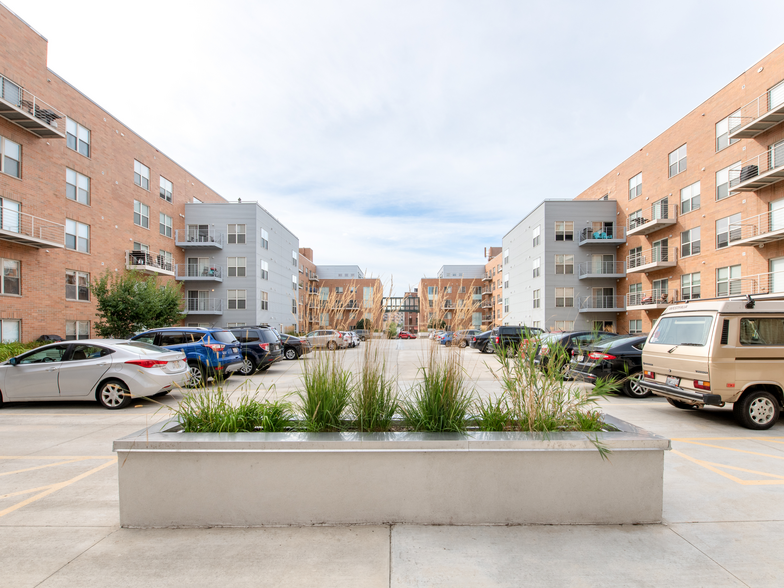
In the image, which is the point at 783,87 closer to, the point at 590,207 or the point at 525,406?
the point at 590,207

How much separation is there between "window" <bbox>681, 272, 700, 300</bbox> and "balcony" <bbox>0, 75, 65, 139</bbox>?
36.4m

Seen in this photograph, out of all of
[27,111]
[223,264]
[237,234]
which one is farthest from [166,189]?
[27,111]

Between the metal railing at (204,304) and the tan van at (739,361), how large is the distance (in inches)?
1335

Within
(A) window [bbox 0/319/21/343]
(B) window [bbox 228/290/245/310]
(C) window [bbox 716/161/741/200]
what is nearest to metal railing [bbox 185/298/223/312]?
(B) window [bbox 228/290/245/310]

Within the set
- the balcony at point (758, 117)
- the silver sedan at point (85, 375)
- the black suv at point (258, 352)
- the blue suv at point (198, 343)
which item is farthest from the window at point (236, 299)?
the balcony at point (758, 117)

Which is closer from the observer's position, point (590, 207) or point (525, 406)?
point (525, 406)

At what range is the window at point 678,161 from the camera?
28.1 m

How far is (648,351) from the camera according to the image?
844cm

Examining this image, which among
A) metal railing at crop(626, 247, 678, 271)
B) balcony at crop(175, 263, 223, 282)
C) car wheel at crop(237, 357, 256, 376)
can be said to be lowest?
car wheel at crop(237, 357, 256, 376)

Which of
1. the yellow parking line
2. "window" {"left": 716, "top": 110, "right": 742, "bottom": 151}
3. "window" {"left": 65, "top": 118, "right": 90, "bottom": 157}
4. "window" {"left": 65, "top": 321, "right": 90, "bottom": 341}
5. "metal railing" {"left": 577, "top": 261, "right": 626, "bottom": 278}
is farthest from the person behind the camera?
"metal railing" {"left": 577, "top": 261, "right": 626, "bottom": 278}

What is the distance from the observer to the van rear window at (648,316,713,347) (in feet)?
23.6

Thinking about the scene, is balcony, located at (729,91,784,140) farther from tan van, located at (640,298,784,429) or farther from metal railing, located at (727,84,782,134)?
tan van, located at (640,298,784,429)

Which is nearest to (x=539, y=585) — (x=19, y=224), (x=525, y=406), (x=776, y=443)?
(x=525, y=406)

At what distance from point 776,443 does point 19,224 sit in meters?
26.8
